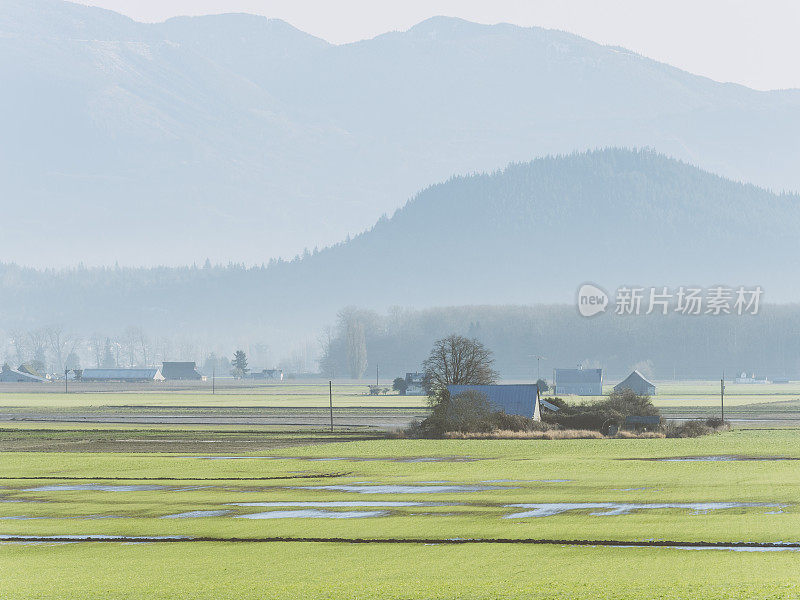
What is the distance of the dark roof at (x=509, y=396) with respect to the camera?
98562 millimetres

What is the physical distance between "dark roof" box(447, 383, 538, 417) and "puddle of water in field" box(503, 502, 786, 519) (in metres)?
52.1

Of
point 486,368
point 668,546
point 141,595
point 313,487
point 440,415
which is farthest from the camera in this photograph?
point 486,368

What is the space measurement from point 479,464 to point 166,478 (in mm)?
16377

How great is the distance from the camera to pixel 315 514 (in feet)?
145

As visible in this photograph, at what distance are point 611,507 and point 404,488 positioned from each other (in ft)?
34.9

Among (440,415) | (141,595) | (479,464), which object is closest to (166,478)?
(479,464)

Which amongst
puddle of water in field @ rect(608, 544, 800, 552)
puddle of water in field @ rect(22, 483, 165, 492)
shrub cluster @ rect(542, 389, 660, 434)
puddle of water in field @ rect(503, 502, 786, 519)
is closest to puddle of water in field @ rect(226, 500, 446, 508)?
puddle of water in field @ rect(503, 502, 786, 519)

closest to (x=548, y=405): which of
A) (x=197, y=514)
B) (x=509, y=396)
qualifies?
(x=509, y=396)

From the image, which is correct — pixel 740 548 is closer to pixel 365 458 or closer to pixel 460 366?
pixel 365 458

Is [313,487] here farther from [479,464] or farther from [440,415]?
[440,415]

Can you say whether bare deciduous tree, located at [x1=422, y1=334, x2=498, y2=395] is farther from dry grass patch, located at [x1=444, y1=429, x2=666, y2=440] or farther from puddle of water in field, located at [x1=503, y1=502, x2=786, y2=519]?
puddle of water in field, located at [x1=503, y1=502, x2=786, y2=519]

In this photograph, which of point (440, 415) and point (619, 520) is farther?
point (440, 415)

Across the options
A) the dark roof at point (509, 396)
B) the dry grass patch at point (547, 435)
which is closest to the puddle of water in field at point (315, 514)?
the dry grass patch at point (547, 435)

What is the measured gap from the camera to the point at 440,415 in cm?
9319
